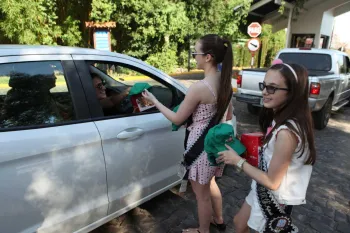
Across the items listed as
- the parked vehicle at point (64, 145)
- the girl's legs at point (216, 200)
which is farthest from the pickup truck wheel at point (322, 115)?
the parked vehicle at point (64, 145)

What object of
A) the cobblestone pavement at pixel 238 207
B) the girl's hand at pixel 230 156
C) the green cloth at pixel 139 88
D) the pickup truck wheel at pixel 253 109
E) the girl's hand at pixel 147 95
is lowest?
the cobblestone pavement at pixel 238 207

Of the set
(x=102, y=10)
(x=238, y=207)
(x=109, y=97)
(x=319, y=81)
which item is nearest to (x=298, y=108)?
(x=109, y=97)

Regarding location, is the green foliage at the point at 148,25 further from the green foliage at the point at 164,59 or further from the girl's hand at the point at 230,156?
the girl's hand at the point at 230,156

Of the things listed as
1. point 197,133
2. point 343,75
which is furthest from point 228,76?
point 343,75

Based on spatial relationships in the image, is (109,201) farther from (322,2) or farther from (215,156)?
(322,2)

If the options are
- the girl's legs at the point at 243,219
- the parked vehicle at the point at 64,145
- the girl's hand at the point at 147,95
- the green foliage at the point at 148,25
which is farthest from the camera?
the green foliage at the point at 148,25

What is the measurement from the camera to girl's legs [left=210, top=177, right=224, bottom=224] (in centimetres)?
258

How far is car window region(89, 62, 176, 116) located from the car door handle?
→ 182 mm

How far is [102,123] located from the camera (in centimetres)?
216

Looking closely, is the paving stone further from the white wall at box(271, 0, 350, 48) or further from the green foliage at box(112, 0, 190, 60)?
the white wall at box(271, 0, 350, 48)

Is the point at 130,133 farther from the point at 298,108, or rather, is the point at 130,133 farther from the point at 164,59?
the point at 164,59

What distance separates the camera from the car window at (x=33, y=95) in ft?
6.01

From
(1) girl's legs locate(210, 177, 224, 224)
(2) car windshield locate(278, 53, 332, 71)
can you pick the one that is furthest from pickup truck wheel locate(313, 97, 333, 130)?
(1) girl's legs locate(210, 177, 224, 224)

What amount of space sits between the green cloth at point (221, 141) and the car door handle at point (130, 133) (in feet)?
2.63
